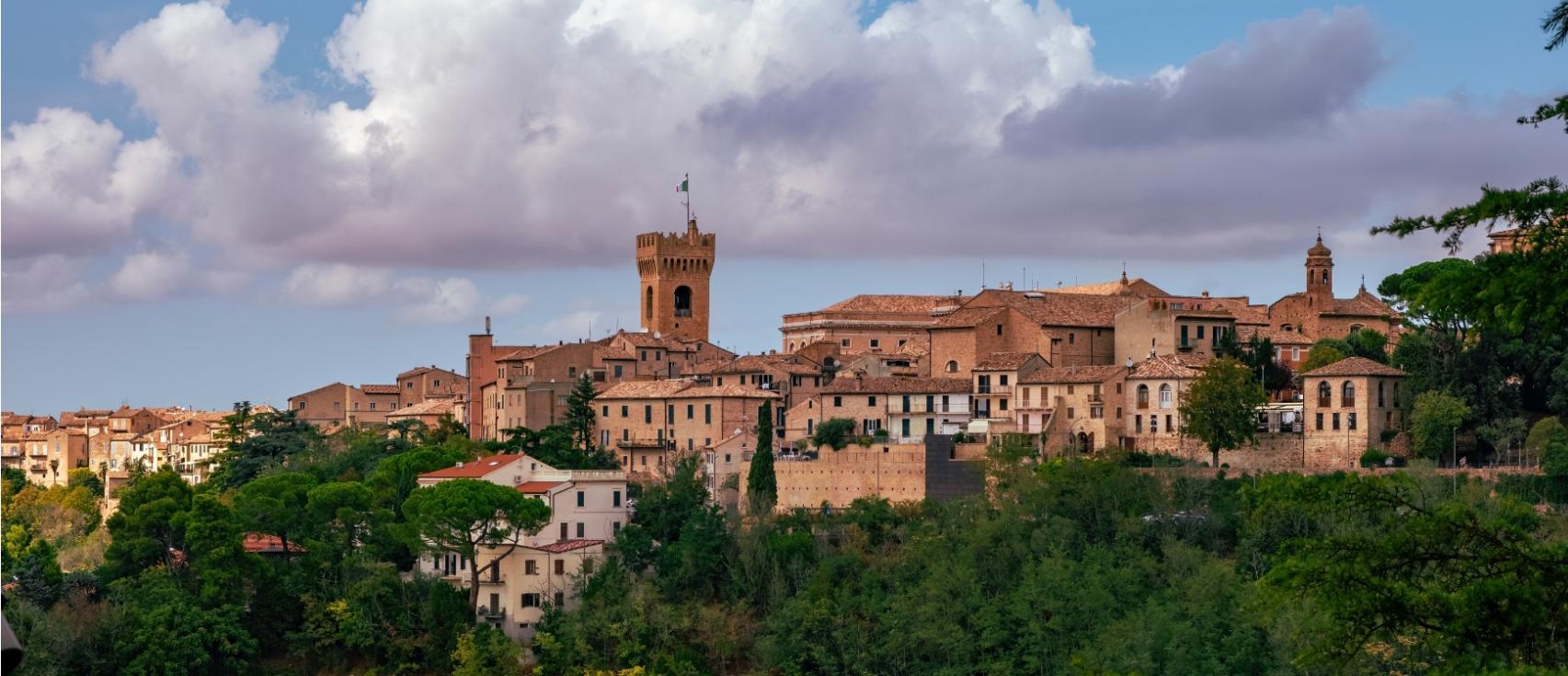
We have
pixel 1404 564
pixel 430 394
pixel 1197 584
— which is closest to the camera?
pixel 1404 564

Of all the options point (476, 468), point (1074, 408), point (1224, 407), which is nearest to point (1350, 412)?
point (1224, 407)

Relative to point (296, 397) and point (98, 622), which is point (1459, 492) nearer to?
point (98, 622)

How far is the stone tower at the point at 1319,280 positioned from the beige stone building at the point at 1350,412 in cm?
1000

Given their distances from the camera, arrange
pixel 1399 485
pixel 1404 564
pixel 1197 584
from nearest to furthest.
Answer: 1. pixel 1404 564
2. pixel 1399 485
3. pixel 1197 584

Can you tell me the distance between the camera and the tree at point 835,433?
175 ft

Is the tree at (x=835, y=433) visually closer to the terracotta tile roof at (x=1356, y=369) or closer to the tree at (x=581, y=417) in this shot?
the tree at (x=581, y=417)

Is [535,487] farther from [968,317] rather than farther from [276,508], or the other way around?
[968,317]

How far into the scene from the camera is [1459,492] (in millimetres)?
43375

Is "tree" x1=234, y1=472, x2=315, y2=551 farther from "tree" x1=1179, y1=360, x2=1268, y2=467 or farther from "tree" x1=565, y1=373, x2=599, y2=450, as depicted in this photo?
"tree" x1=1179, y1=360, x2=1268, y2=467

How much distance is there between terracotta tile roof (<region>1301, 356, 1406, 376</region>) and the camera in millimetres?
48375

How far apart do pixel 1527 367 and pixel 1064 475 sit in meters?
10.1

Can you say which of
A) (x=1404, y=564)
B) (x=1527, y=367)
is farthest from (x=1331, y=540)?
(x=1527, y=367)

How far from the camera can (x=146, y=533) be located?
173 feet

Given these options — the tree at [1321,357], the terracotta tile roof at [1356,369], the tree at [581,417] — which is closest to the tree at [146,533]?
the tree at [581,417]
